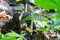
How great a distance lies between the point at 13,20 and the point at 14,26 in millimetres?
38

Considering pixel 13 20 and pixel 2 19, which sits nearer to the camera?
pixel 13 20

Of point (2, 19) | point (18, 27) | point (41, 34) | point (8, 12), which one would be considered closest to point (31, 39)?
point (41, 34)

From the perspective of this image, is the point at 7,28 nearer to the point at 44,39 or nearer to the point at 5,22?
the point at 5,22

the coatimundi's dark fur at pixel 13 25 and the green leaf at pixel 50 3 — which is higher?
the green leaf at pixel 50 3

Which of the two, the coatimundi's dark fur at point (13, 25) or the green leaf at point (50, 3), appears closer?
the green leaf at point (50, 3)

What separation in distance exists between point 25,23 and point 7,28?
27 cm

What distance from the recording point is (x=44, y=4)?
0.46 m

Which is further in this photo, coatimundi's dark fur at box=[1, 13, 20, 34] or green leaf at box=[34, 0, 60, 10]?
coatimundi's dark fur at box=[1, 13, 20, 34]

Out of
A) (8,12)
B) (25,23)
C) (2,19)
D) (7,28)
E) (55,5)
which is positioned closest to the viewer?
(55,5)

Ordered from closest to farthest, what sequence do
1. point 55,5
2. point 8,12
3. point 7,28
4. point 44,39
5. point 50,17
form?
point 55,5, point 44,39, point 7,28, point 8,12, point 50,17

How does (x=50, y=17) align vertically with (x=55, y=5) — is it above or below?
below

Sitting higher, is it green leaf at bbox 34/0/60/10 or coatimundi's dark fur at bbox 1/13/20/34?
green leaf at bbox 34/0/60/10

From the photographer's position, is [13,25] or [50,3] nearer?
[50,3]

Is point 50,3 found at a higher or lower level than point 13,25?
higher
